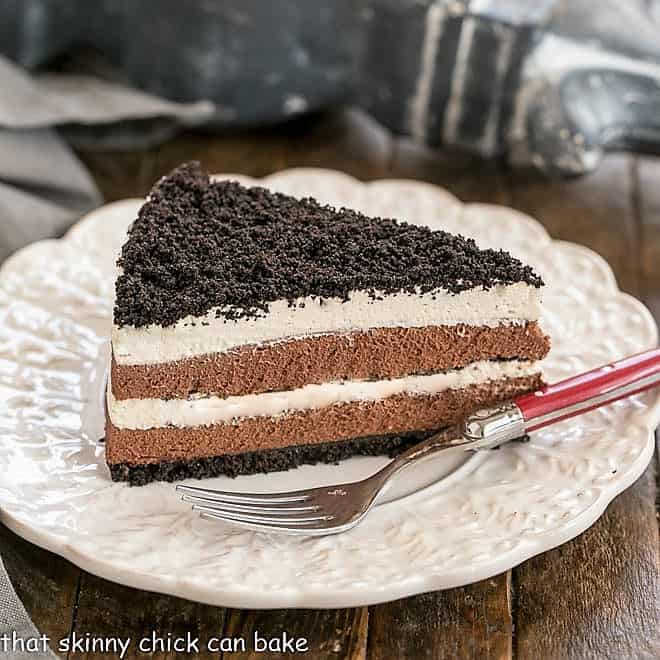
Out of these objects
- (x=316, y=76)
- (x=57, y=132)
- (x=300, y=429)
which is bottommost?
(x=57, y=132)

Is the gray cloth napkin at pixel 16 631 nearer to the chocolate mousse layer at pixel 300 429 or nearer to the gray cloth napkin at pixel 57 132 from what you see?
the chocolate mousse layer at pixel 300 429

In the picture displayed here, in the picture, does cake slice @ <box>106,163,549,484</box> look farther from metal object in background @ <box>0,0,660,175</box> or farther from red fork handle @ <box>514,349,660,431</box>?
metal object in background @ <box>0,0,660,175</box>

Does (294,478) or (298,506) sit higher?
(298,506)

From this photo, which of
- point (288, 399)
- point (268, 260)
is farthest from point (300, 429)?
point (268, 260)

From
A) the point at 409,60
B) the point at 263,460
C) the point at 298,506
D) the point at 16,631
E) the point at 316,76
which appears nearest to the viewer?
the point at 16,631

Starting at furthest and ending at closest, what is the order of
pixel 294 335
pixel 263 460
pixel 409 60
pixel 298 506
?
pixel 409 60, pixel 263 460, pixel 294 335, pixel 298 506

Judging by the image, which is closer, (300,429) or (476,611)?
(476,611)

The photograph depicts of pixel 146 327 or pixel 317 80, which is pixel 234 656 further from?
pixel 317 80

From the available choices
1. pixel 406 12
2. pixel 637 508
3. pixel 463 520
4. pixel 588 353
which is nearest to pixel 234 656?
pixel 463 520

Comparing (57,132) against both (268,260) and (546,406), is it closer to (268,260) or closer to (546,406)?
(268,260)
